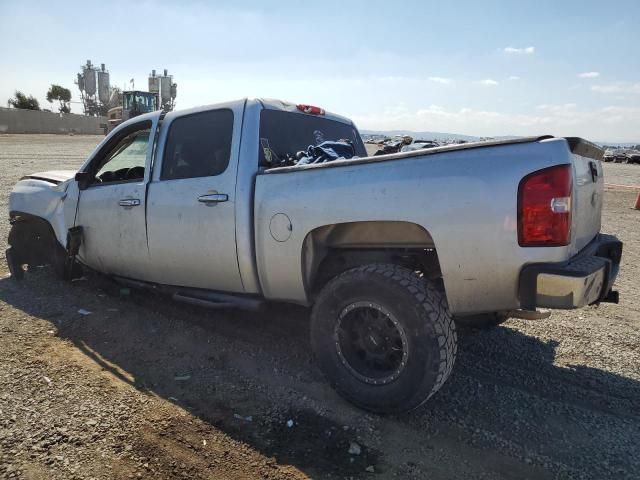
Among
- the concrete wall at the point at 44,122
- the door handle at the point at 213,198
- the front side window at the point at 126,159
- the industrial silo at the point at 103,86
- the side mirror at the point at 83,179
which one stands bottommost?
the door handle at the point at 213,198

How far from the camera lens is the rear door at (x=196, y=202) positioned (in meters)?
3.58

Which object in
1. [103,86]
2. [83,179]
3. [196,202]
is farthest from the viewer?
[103,86]

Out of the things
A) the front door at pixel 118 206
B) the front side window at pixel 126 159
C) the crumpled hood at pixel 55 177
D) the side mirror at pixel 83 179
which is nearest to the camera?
the front door at pixel 118 206

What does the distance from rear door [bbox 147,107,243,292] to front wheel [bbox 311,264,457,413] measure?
0.94 metres

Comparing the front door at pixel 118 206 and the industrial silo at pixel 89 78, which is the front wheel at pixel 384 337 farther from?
the industrial silo at pixel 89 78

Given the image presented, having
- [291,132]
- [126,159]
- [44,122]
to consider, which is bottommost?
[126,159]

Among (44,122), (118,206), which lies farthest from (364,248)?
(44,122)

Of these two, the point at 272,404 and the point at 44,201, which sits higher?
the point at 44,201

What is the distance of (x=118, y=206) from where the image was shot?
14.2 ft

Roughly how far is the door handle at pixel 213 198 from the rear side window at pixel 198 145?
206 mm

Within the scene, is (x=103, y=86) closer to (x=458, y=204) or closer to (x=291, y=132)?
(x=291, y=132)

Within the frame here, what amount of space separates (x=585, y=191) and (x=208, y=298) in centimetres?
278

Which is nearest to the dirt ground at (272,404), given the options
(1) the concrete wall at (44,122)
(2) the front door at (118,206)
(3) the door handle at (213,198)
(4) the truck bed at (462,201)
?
(2) the front door at (118,206)

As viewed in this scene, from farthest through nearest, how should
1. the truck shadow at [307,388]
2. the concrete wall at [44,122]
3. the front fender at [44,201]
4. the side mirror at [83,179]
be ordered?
the concrete wall at [44,122] → the front fender at [44,201] → the side mirror at [83,179] → the truck shadow at [307,388]
